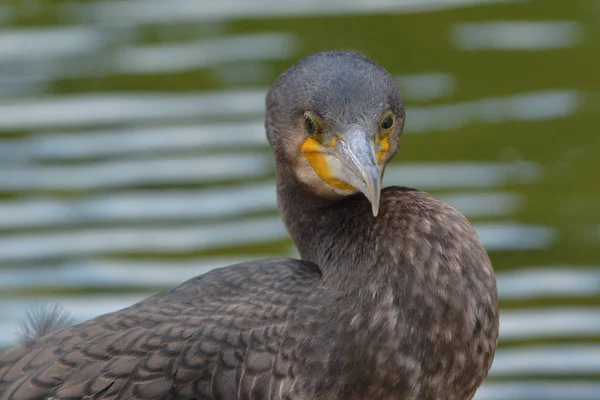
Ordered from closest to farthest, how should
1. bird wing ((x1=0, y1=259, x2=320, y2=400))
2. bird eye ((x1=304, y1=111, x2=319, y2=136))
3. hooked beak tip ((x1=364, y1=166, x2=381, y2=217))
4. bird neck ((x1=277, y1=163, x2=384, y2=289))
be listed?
hooked beak tip ((x1=364, y1=166, x2=381, y2=217)) < bird wing ((x1=0, y1=259, x2=320, y2=400)) < bird neck ((x1=277, y1=163, x2=384, y2=289)) < bird eye ((x1=304, y1=111, x2=319, y2=136))

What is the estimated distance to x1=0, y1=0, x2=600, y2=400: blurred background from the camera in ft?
26.9

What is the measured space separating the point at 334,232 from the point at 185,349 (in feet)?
2.05

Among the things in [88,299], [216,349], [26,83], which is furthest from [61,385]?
[26,83]

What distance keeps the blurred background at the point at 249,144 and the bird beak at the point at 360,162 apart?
122 inches

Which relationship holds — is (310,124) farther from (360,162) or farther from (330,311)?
(330,311)

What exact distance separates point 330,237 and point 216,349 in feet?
1.82

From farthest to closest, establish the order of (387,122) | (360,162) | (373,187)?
(387,122)
(360,162)
(373,187)

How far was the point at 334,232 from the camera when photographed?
4.94 m

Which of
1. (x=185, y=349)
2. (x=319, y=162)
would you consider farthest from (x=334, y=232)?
(x=185, y=349)

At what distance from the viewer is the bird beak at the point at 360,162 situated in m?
4.55

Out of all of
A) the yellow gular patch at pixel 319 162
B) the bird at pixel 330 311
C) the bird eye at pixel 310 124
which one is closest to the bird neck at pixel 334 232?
the bird at pixel 330 311

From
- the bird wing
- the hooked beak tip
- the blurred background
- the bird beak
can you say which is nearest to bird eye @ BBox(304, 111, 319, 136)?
the bird beak

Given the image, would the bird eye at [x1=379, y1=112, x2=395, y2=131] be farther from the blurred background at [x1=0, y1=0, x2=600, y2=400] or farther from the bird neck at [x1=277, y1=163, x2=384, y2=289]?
the blurred background at [x1=0, y1=0, x2=600, y2=400]

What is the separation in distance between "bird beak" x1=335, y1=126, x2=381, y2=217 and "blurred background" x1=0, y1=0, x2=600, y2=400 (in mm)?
3088
